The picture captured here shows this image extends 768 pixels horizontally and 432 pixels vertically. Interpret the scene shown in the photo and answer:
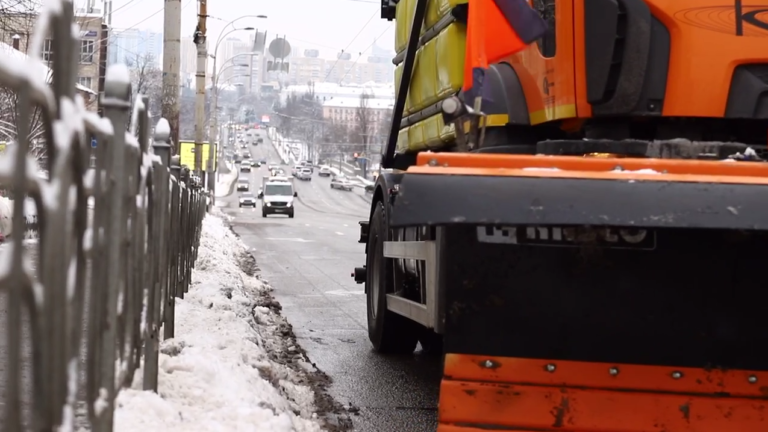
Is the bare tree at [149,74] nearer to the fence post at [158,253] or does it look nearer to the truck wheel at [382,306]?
the truck wheel at [382,306]

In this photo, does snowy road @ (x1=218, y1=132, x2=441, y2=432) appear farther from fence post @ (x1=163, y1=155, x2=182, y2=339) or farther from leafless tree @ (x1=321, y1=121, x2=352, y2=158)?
leafless tree @ (x1=321, y1=121, x2=352, y2=158)

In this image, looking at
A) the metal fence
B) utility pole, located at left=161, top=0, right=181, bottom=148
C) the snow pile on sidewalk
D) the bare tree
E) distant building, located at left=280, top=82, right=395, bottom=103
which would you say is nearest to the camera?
the metal fence

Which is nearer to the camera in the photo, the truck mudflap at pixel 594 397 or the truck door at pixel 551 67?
the truck mudflap at pixel 594 397

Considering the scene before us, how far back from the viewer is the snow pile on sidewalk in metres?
4.05

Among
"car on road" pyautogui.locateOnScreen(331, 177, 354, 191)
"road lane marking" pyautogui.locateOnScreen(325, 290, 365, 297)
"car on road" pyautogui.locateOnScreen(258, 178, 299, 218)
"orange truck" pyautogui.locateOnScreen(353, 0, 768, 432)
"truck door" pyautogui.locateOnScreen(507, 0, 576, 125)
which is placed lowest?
"car on road" pyautogui.locateOnScreen(331, 177, 354, 191)

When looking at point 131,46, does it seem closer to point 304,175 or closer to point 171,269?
point 304,175

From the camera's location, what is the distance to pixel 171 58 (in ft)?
47.4

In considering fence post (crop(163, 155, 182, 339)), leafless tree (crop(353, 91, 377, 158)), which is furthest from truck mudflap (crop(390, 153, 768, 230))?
leafless tree (crop(353, 91, 377, 158))

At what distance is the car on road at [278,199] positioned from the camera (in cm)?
5112

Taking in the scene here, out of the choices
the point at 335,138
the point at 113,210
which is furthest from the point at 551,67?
the point at 335,138

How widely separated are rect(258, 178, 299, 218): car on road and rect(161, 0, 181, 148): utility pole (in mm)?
35594

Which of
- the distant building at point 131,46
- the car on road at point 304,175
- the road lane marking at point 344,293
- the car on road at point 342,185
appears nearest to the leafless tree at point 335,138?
the car on road at point 304,175

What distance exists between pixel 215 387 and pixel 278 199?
46604 millimetres

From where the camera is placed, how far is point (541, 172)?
12.4 ft
